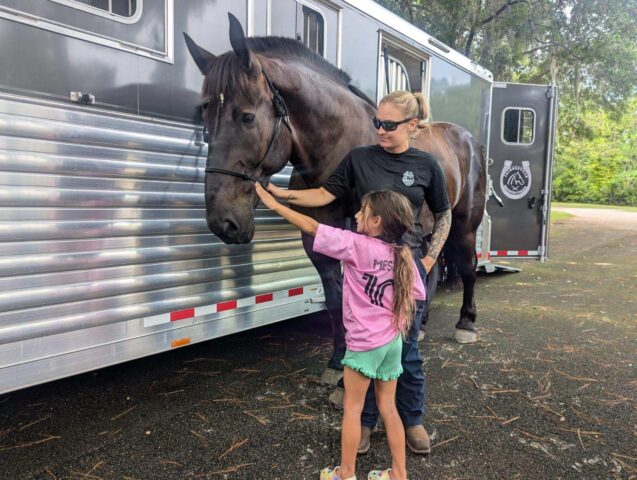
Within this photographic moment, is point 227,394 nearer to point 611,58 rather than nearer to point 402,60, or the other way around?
point 402,60

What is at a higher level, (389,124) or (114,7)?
(114,7)

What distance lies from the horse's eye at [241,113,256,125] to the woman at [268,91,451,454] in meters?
0.36

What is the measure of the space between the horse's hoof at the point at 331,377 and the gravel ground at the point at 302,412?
0.30 ft

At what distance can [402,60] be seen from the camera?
5.54 meters

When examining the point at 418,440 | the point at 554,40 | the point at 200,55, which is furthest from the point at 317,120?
the point at 554,40

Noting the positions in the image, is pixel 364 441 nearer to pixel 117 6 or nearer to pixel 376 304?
pixel 376 304

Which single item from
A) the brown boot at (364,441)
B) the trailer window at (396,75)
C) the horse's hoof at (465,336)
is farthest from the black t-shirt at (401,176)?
the trailer window at (396,75)

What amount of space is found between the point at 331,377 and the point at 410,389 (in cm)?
94

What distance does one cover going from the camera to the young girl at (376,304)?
219 cm

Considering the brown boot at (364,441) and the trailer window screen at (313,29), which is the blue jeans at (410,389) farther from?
the trailer window screen at (313,29)

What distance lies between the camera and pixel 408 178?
254 cm

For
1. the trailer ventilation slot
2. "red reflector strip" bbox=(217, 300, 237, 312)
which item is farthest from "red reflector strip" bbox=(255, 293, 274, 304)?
the trailer ventilation slot

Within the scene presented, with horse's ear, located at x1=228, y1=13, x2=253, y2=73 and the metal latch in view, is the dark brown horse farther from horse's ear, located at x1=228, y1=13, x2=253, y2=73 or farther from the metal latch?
the metal latch

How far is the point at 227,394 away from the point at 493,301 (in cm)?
407
